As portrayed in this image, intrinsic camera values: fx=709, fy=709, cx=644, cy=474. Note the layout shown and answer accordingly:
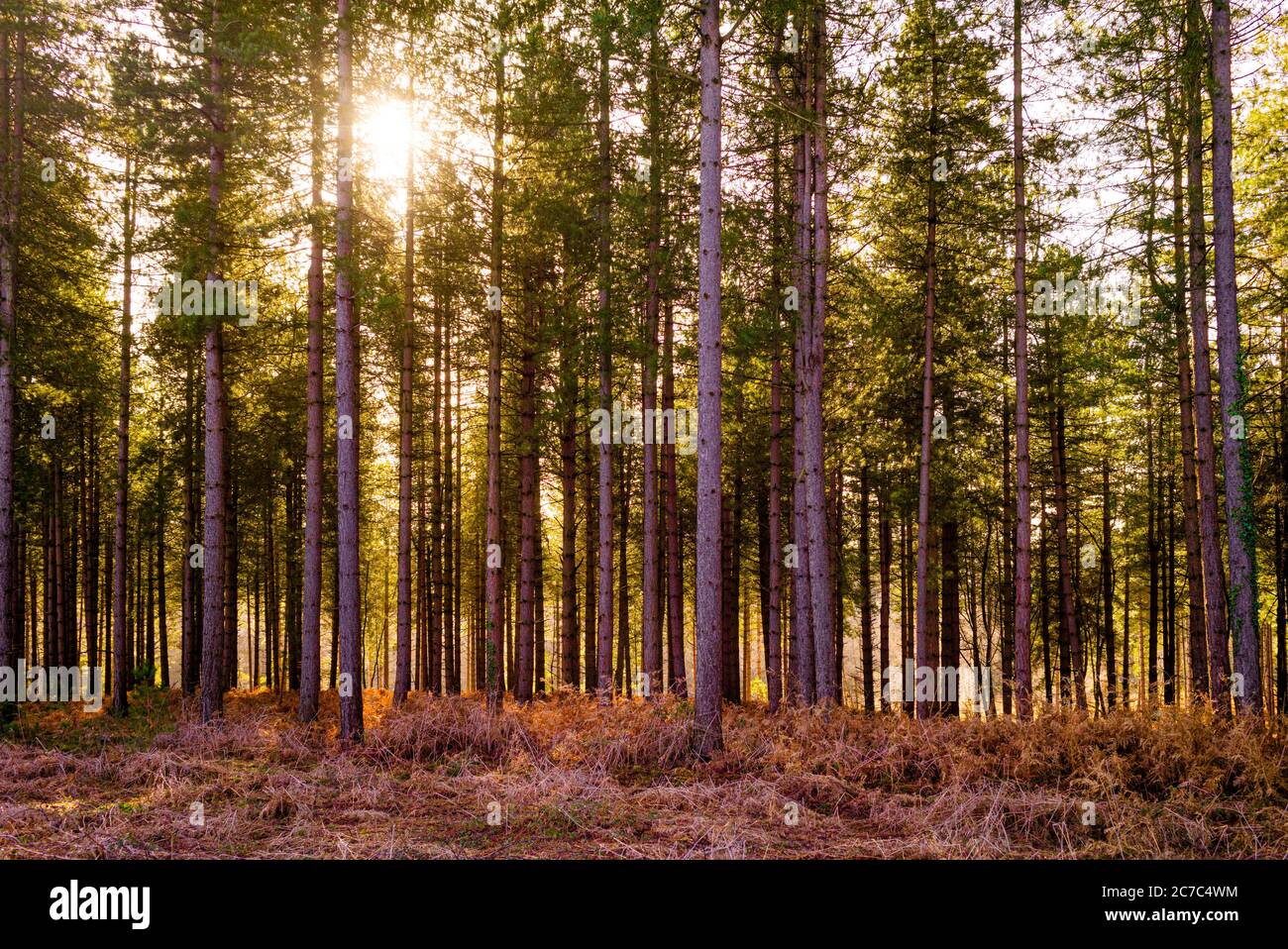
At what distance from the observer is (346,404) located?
10.9m

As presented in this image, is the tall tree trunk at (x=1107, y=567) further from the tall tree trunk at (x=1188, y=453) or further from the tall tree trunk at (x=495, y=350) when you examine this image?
the tall tree trunk at (x=495, y=350)

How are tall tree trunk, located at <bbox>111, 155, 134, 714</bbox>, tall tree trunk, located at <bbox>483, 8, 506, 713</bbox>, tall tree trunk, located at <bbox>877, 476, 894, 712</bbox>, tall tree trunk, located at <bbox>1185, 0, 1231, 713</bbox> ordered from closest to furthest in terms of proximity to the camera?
tall tree trunk, located at <bbox>1185, 0, 1231, 713</bbox> < tall tree trunk, located at <bbox>483, 8, 506, 713</bbox> < tall tree trunk, located at <bbox>111, 155, 134, 714</bbox> < tall tree trunk, located at <bbox>877, 476, 894, 712</bbox>

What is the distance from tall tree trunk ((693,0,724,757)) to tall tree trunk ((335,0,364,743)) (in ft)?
17.6

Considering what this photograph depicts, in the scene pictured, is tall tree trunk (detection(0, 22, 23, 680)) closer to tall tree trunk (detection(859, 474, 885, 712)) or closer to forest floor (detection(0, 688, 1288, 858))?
forest floor (detection(0, 688, 1288, 858))

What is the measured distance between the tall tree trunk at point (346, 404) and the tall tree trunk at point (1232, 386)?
41.8ft

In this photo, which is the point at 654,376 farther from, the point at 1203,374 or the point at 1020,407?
the point at 1203,374

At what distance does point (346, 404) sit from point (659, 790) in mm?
7191

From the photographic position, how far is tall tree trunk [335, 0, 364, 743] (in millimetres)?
10875

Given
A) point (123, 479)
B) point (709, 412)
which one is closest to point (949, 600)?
point (709, 412)

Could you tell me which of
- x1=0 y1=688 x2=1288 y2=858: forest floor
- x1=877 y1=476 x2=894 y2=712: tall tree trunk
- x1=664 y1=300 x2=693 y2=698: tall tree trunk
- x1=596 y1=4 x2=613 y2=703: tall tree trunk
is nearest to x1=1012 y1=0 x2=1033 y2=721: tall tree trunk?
x1=0 y1=688 x2=1288 y2=858: forest floor

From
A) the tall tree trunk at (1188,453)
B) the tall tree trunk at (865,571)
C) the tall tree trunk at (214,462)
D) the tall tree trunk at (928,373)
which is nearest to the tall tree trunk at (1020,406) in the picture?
the tall tree trunk at (928,373)

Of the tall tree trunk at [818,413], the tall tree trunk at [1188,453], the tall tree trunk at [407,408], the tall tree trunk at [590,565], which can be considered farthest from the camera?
the tall tree trunk at [590,565]

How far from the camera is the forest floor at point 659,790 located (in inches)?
270
